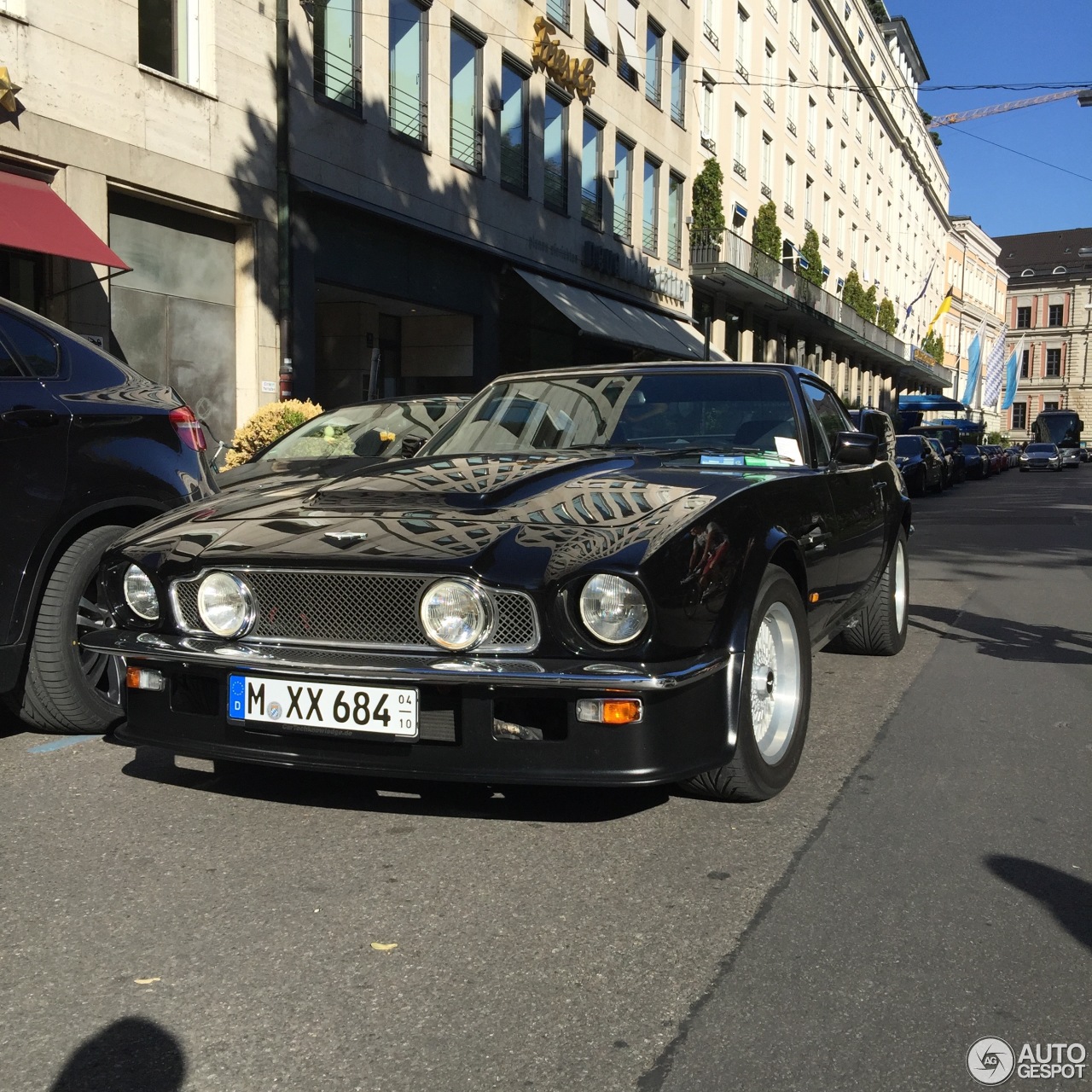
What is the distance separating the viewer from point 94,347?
5078 millimetres

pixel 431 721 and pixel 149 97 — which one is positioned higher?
pixel 149 97

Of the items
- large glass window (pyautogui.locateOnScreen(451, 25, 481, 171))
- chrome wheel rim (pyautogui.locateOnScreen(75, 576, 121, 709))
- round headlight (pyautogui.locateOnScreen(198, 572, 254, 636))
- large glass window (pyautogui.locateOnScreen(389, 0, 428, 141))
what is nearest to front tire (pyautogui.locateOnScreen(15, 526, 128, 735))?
chrome wheel rim (pyautogui.locateOnScreen(75, 576, 121, 709))

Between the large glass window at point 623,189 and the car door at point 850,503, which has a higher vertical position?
the large glass window at point 623,189

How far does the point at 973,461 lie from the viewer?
4234 cm

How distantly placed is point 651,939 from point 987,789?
1.74m

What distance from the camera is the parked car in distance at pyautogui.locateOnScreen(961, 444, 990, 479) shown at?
4166 cm

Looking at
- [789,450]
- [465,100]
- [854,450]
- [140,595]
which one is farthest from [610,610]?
[465,100]

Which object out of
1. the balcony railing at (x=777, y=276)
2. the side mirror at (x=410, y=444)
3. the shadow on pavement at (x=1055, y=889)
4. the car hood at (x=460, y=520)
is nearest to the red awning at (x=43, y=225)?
the side mirror at (x=410, y=444)

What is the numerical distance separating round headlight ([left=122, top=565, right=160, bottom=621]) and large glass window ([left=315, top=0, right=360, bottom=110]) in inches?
547

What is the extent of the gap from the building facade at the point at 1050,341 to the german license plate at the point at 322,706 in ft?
373

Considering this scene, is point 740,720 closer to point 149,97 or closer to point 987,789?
point 987,789

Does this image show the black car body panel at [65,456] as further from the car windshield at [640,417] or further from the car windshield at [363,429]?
the car windshield at [363,429]

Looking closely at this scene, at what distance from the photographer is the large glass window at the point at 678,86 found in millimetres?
29797

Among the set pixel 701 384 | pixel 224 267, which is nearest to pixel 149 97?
pixel 224 267
